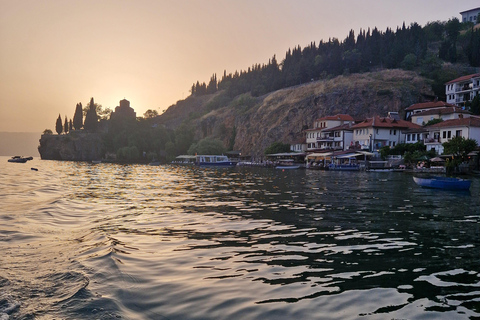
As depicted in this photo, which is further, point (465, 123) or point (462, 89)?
point (462, 89)

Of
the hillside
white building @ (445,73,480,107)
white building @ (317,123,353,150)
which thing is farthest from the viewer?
the hillside

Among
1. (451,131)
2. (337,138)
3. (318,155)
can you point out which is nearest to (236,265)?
(451,131)

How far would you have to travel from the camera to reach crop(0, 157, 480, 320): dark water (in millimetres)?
6902

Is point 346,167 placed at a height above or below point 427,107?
below

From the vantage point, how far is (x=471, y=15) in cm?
17912

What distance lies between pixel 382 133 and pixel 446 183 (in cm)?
5367

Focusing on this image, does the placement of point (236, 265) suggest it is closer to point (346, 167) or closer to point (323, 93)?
point (346, 167)

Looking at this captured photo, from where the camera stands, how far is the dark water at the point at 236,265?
6902mm

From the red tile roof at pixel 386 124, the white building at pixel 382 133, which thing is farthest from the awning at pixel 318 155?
the red tile roof at pixel 386 124

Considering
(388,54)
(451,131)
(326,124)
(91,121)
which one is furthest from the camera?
(91,121)

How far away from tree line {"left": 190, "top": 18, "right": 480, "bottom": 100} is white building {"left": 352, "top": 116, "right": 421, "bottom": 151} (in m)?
37.3

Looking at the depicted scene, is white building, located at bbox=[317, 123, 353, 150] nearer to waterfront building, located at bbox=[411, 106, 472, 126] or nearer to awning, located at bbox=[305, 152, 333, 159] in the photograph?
awning, located at bbox=[305, 152, 333, 159]

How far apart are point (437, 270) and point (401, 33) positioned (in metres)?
162

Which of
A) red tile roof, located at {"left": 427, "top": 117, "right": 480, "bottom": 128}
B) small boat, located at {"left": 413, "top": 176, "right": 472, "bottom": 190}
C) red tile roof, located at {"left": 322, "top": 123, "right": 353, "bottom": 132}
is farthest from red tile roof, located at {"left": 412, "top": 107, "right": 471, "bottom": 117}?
small boat, located at {"left": 413, "top": 176, "right": 472, "bottom": 190}
